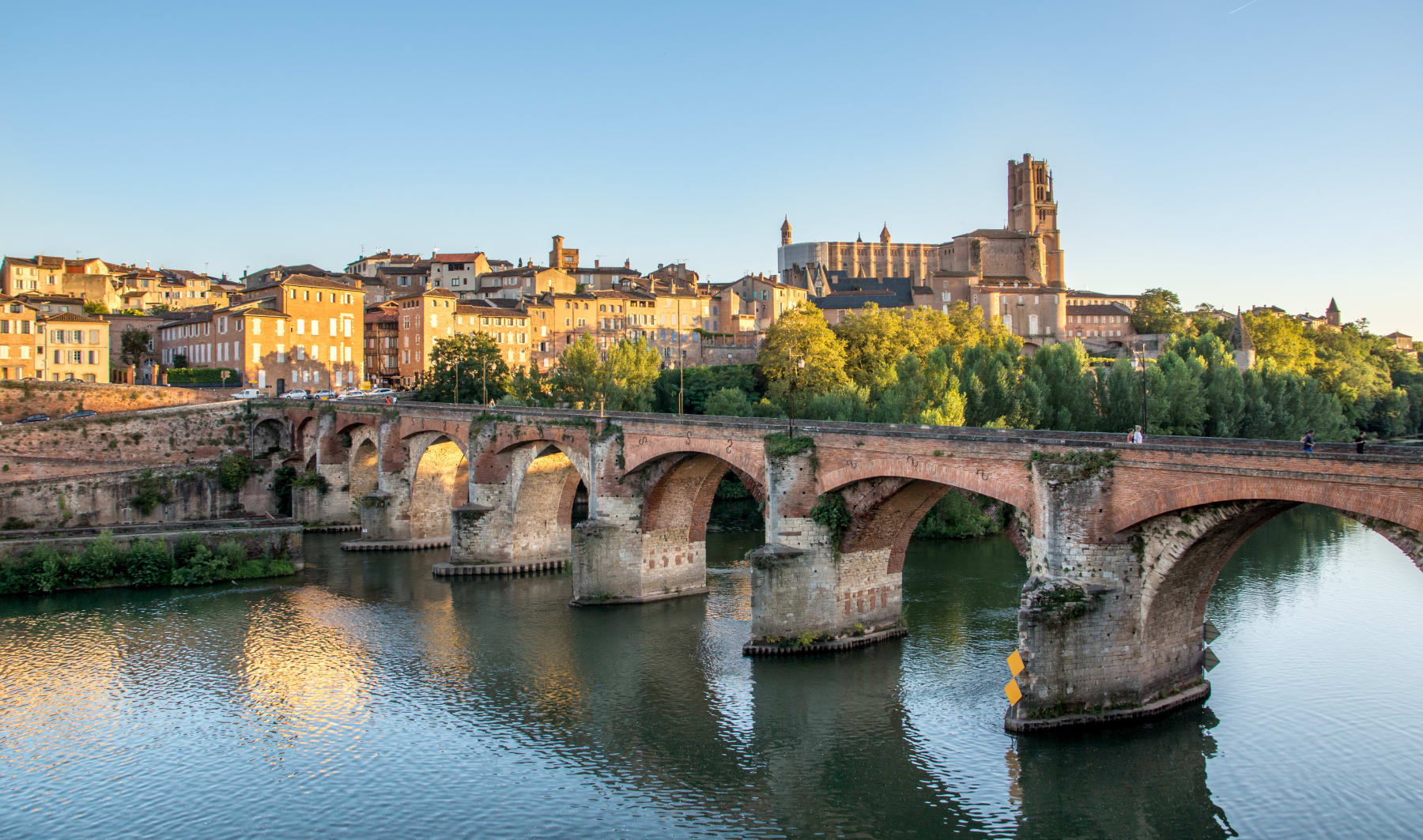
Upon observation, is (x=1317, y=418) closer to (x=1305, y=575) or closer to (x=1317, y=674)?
(x=1305, y=575)

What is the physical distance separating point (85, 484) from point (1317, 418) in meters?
69.2

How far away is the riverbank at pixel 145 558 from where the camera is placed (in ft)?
134

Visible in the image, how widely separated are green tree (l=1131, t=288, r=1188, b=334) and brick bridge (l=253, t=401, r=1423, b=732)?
8575 cm

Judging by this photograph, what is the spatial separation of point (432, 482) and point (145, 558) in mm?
13696

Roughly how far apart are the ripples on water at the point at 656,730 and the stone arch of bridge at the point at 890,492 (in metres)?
3.21

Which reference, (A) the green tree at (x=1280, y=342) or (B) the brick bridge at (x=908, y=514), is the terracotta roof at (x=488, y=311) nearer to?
(B) the brick bridge at (x=908, y=514)

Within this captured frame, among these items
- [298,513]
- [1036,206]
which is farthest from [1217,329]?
[298,513]

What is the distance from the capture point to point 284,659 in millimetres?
31453

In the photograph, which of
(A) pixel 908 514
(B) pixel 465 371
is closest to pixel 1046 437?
(A) pixel 908 514

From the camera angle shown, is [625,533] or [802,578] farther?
[625,533]

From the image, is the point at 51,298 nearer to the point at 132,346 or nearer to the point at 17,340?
the point at 132,346

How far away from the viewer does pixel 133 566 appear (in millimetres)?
42219

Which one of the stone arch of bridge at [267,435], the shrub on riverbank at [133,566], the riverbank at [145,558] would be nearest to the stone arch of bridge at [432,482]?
the riverbank at [145,558]

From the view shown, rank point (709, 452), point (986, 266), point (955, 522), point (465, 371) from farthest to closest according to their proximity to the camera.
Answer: point (986, 266)
point (465, 371)
point (955, 522)
point (709, 452)
